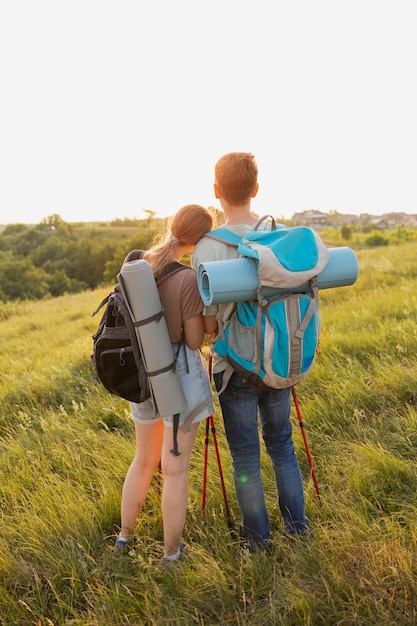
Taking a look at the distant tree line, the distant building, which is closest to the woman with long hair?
the distant tree line

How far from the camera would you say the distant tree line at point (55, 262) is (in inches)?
1891

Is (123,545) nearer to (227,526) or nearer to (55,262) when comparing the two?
(227,526)

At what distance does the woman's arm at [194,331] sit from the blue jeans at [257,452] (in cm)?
22

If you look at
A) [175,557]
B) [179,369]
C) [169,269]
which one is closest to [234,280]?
[169,269]

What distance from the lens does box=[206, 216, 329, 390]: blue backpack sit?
87.6 inches

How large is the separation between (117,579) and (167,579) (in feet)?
0.96

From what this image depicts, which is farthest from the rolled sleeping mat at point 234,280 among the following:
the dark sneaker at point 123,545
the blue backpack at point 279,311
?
the dark sneaker at point 123,545

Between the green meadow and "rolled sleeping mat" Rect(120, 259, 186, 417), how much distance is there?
80 cm

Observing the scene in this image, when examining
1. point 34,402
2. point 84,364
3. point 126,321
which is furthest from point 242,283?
point 84,364

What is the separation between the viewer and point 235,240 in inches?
94.1

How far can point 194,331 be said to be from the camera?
247 cm

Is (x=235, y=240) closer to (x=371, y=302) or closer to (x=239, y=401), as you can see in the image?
(x=239, y=401)

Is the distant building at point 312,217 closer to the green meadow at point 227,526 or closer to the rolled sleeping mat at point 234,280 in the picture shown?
the green meadow at point 227,526

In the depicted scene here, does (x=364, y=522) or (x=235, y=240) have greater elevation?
(x=235, y=240)
